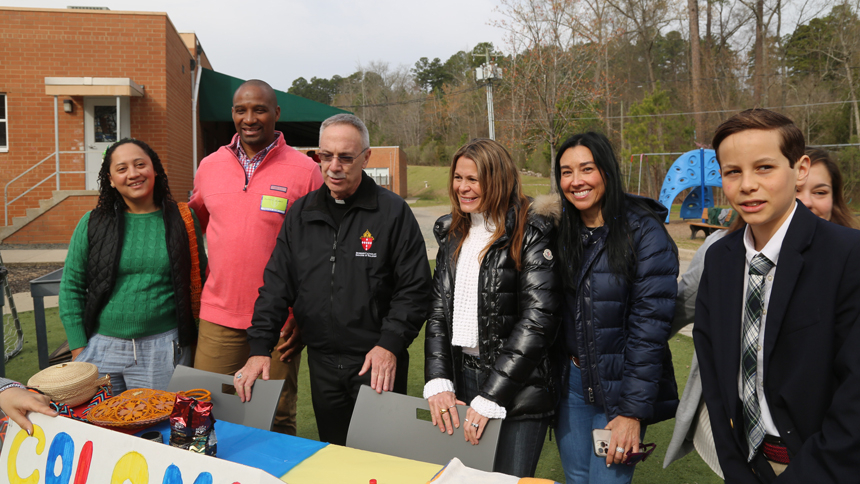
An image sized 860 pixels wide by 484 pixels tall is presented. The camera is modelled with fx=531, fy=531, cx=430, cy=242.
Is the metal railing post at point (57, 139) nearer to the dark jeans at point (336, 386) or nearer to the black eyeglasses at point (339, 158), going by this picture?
the black eyeglasses at point (339, 158)

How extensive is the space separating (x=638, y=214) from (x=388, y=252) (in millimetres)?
1131

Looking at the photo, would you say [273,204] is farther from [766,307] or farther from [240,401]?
[766,307]

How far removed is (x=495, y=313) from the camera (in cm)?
212

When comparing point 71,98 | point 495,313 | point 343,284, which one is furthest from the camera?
point 71,98

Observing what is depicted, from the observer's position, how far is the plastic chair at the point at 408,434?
2.02m

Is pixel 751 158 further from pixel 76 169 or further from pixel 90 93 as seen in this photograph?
pixel 76 169

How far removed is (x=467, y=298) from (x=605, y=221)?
0.63 metres

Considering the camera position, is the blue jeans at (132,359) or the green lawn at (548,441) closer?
the blue jeans at (132,359)

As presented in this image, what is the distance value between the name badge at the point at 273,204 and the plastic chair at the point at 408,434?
1.15 m

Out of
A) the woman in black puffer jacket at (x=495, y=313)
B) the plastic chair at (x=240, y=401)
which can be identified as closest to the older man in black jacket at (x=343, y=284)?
the plastic chair at (x=240, y=401)

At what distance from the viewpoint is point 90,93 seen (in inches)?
470

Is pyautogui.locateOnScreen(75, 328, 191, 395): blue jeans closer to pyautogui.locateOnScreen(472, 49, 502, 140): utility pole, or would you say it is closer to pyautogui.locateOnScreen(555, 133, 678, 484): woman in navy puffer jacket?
pyautogui.locateOnScreen(555, 133, 678, 484): woman in navy puffer jacket

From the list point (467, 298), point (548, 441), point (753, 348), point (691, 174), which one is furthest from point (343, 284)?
point (691, 174)


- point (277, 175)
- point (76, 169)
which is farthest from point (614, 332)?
point (76, 169)
